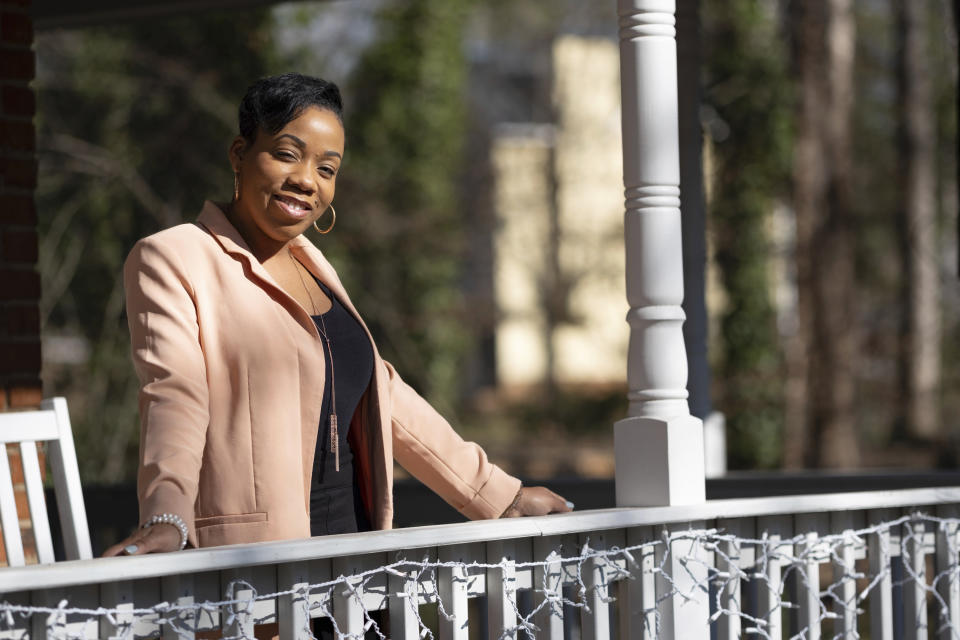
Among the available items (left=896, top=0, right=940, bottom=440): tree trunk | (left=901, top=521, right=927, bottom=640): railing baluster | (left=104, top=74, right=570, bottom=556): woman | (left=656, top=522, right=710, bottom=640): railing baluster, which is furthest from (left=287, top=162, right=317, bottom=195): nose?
(left=896, top=0, right=940, bottom=440): tree trunk

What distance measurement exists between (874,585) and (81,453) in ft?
31.5

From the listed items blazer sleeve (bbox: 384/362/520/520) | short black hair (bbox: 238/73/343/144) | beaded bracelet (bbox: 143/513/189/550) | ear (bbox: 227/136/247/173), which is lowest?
beaded bracelet (bbox: 143/513/189/550)

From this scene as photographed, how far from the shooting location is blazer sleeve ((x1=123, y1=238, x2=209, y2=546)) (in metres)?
2.29

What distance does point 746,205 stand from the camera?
14.3m

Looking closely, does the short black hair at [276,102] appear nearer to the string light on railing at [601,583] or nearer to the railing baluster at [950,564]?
the string light on railing at [601,583]

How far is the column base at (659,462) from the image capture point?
2957mm

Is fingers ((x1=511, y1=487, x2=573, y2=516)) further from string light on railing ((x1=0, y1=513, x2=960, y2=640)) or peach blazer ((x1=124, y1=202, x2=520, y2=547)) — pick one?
peach blazer ((x1=124, y1=202, x2=520, y2=547))

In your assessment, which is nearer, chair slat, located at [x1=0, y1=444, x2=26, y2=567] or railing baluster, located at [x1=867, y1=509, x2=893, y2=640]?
chair slat, located at [x1=0, y1=444, x2=26, y2=567]

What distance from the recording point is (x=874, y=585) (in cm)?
327

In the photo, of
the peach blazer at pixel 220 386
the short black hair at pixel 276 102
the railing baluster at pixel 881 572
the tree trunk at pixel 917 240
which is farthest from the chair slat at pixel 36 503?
the tree trunk at pixel 917 240

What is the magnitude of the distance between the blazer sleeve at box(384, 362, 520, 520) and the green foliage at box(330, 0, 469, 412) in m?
10.6

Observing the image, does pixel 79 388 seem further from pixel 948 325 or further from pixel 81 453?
pixel 948 325

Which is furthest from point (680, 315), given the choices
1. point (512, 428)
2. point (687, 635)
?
point (512, 428)

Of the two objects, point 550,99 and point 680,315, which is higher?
point 550,99
